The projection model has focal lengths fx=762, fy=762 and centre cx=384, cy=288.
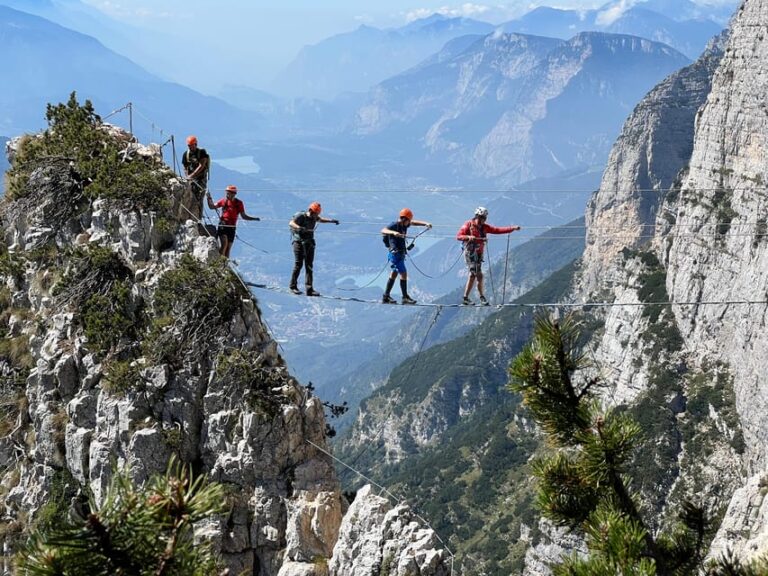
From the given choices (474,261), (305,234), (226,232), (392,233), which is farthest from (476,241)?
(226,232)

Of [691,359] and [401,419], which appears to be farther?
[401,419]

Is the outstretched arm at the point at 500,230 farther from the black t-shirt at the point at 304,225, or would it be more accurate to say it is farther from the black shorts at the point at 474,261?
the black t-shirt at the point at 304,225

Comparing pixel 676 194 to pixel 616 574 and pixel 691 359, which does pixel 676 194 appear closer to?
pixel 691 359

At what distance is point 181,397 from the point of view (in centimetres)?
1686

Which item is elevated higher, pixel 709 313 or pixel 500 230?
pixel 500 230

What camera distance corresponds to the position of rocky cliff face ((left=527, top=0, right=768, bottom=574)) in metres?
68.1

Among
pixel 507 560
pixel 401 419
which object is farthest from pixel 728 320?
pixel 401 419

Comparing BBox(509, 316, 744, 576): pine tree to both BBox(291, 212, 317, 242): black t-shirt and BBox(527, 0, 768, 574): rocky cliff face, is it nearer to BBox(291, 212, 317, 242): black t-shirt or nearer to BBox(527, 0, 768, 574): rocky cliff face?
BBox(291, 212, 317, 242): black t-shirt

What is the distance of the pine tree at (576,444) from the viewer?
769cm

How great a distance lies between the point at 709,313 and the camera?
79.4 metres

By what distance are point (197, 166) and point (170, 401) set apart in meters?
7.29

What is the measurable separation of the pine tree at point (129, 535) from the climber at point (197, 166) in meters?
16.5

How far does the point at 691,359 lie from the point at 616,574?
83.9 metres

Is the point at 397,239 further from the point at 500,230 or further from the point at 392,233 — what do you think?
the point at 500,230
